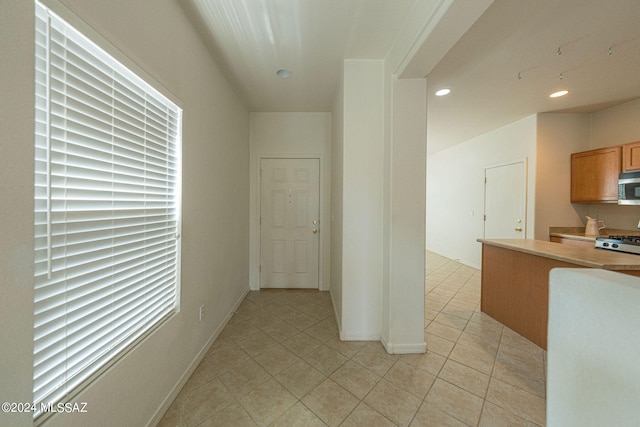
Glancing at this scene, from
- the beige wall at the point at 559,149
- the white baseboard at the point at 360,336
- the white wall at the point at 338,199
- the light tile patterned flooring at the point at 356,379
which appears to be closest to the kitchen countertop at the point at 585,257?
the light tile patterned flooring at the point at 356,379

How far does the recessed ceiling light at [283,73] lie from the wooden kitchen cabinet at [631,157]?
4382mm

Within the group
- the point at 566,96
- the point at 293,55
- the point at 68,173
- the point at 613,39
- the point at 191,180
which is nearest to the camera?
the point at 68,173

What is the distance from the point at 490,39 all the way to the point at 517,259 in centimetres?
213

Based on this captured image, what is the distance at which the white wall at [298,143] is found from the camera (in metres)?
3.29

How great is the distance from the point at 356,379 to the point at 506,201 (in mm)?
4024

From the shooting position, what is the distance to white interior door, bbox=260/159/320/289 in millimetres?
3322

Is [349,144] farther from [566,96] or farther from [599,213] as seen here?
[599,213]

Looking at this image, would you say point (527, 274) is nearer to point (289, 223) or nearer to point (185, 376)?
point (289, 223)

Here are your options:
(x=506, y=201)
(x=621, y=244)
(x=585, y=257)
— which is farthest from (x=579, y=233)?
(x=585, y=257)

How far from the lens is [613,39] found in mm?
1793

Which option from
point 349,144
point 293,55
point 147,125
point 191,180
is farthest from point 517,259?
point 147,125

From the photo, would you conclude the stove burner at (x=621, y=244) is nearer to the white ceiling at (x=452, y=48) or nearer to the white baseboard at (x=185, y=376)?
the white ceiling at (x=452, y=48)

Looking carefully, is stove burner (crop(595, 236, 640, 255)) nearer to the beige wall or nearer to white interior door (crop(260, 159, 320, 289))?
the beige wall

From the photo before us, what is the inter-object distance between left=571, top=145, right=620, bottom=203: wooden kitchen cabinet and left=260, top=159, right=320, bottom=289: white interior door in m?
3.96
